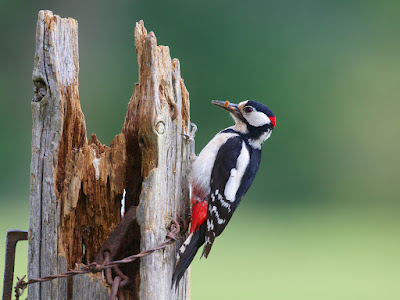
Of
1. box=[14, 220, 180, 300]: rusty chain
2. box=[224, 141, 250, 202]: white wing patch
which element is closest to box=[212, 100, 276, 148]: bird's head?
box=[224, 141, 250, 202]: white wing patch

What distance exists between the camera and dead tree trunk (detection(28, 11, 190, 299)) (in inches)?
91.7

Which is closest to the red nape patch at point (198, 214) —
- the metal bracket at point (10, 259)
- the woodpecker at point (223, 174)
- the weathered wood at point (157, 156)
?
the woodpecker at point (223, 174)

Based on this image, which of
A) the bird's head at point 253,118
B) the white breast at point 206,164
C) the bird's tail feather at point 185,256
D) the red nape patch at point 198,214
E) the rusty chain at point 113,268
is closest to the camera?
the rusty chain at point 113,268

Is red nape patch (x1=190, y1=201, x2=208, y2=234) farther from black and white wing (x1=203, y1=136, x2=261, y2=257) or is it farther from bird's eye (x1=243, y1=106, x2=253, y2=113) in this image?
bird's eye (x1=243, y1=106, x2=253, y2=113)

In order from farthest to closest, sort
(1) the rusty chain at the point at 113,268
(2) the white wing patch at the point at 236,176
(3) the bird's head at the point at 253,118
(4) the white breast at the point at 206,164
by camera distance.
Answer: (3) the bird's head at the point at 253,118 → (2) the white wing patch at the point at 236,176 → (4) the white breast at the point at 206,164 → (1) the rusty chain at the point at 113,268

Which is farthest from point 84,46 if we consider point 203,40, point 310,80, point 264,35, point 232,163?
point 232,163

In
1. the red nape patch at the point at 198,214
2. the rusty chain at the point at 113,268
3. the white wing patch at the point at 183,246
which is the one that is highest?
the red nape patch at the point at 198,214

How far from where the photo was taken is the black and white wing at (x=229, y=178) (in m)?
2.96

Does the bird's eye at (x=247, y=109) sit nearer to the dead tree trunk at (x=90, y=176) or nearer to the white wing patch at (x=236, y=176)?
the white wing patch at (x=236, y=176)

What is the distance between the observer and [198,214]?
2.74 m

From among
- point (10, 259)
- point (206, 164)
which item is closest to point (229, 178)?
point (206, 164)

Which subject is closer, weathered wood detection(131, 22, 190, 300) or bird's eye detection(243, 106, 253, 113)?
weathered wood detection(131, 22, 190, 300)

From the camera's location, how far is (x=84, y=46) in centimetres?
1362

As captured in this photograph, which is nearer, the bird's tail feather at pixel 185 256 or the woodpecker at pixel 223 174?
the bird's tail feather at pixel 185 256
